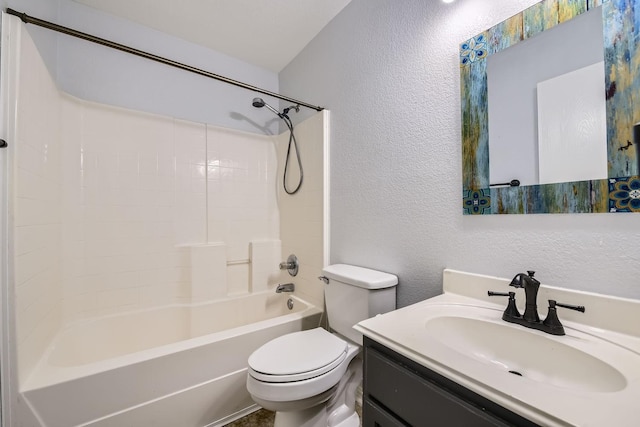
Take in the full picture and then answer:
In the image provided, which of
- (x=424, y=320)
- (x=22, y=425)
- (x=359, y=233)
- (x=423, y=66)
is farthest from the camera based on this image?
(x=359, y=233)

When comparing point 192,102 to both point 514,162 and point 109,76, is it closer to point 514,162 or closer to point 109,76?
point 109,76

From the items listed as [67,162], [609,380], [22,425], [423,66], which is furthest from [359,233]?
[67,162]

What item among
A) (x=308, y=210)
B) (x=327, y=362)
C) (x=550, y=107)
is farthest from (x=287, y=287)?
(x=550, y=107)

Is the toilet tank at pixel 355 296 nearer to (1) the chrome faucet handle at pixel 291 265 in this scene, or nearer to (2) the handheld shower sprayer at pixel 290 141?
(1) the chrome faucet handle at pixel 291 265

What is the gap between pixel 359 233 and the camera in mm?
1554

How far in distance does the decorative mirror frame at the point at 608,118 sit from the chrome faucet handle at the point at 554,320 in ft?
0.93

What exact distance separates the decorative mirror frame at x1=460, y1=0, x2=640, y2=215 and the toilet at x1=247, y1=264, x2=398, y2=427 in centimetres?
58

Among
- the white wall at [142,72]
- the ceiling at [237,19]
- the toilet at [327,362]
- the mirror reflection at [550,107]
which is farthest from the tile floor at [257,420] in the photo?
the ceiling at [237,19]

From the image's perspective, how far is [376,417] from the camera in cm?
74

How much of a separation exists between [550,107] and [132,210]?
2.26m

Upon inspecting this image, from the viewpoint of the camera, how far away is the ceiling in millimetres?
1635

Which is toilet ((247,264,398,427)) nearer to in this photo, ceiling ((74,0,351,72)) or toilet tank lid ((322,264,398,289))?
toilet tank lid ((322,264,398,289))

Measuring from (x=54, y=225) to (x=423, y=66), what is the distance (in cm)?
208

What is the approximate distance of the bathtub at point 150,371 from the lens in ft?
3.46
